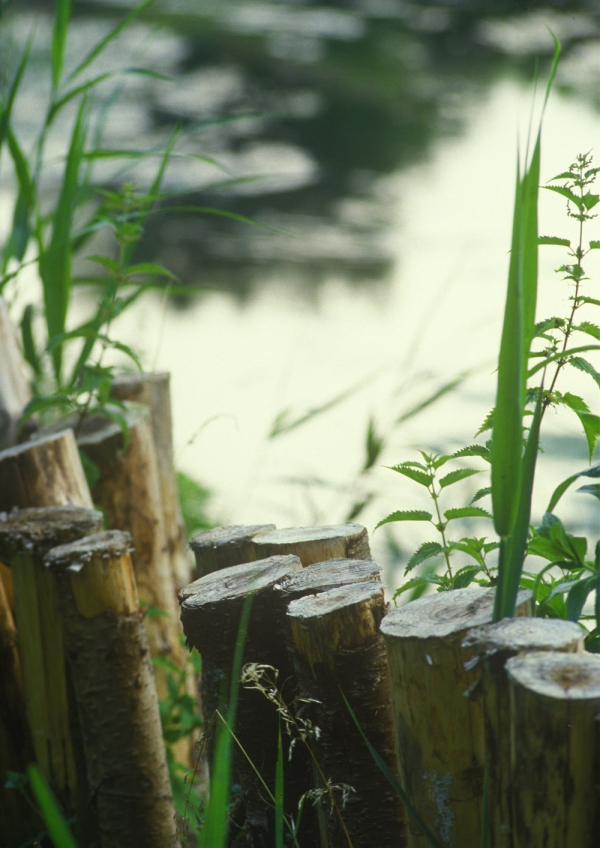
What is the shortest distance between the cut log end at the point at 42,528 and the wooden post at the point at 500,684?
0.87 m

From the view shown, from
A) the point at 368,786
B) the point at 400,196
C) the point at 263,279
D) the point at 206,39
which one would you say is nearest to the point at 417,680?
the point at 368,786

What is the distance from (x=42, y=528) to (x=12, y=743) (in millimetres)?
422

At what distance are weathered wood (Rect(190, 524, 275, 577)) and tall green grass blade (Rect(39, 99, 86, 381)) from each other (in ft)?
2.62

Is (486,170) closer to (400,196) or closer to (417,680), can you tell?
(400,196)

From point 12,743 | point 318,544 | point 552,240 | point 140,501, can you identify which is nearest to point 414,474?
point 318,544

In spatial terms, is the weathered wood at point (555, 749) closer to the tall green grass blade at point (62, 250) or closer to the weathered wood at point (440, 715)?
the weathered wood at point (440, 715)

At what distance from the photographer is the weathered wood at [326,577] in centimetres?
117

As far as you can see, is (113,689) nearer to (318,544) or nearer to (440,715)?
(318,544)

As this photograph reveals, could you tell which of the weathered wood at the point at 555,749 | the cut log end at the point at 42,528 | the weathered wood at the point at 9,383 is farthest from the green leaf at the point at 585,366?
the weathered wood at the point at 9,383

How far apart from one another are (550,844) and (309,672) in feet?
1.18

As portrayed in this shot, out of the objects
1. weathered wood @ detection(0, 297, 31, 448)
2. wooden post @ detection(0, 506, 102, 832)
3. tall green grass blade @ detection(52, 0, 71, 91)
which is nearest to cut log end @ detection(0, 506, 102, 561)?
wooden post @ detection(0, 506, 102, 832)

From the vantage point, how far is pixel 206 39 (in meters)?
13.5

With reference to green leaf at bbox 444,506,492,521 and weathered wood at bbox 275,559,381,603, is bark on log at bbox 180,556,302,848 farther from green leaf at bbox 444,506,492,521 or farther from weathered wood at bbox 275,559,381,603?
green leaf at bbox 444,506,492,521

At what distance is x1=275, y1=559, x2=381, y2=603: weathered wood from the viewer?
3.85 ft
